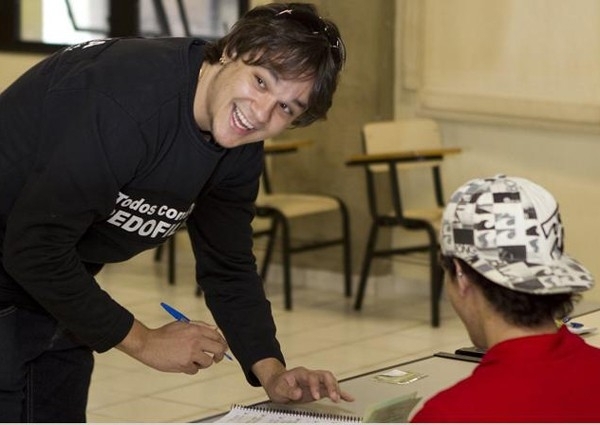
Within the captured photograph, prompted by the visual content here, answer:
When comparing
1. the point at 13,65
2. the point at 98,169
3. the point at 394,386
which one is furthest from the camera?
the point at 13,65

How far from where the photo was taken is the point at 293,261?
7.50 metres

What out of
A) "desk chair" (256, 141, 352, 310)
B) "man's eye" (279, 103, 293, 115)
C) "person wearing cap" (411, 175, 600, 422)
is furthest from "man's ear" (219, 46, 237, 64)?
"desk chair" (256, 141, 352, 310)

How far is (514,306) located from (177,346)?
0.72 metres

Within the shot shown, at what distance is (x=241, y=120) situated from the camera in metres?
2.24

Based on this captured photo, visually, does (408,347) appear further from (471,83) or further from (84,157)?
(84,157)

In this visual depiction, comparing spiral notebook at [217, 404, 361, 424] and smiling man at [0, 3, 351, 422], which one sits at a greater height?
smiling man at [0, 3, 351, 422]

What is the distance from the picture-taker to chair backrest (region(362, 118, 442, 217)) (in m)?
6.47

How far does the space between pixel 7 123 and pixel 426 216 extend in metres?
4.25

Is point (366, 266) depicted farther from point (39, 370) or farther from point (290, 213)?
point (39, 370)

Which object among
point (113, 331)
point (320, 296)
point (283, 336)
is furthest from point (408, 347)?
point (113, 331)

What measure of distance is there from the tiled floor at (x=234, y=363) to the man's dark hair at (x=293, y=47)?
2629 mm

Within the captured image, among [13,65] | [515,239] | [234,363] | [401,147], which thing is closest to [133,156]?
[515,239]

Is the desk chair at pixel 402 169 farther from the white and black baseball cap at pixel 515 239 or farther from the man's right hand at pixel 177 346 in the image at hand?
the white and black baseball cap at pixel 515 239

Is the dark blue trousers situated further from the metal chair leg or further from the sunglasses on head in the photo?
the metal chair leg
